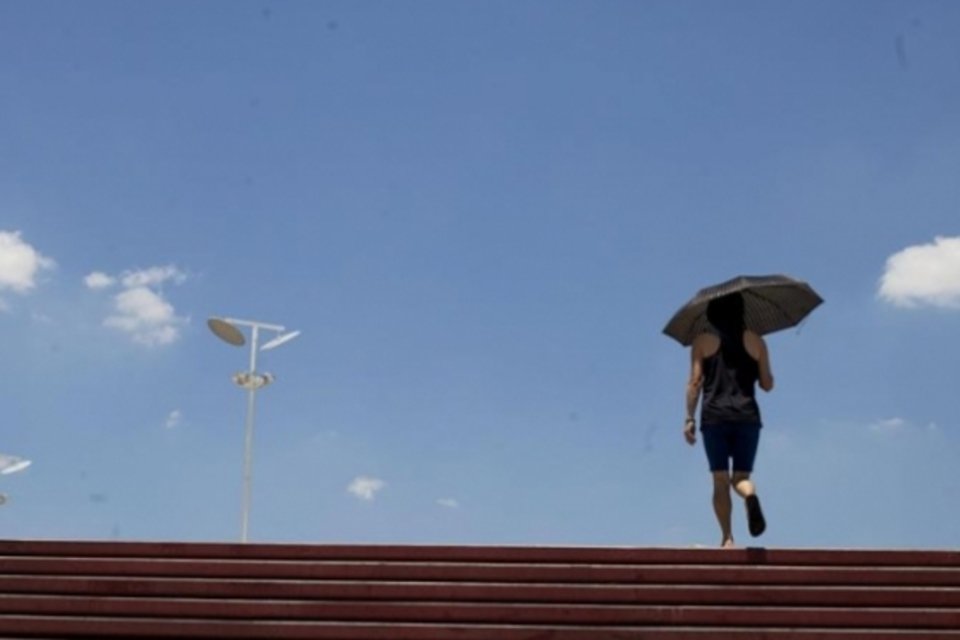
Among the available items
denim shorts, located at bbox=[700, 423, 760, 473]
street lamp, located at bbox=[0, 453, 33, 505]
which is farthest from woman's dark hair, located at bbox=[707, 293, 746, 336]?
street lamp, located at bbox=[0, 453, 33, 505]

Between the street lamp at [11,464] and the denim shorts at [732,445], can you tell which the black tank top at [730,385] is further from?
the street lamp at [11,464]

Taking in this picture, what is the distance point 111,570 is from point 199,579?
62cm

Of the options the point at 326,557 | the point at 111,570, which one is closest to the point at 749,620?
the point at 326,557

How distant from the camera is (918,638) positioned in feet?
23.5

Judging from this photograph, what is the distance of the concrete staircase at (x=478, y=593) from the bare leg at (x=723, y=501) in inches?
31.9

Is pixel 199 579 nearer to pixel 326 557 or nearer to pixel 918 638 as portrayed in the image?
pixel 326 557

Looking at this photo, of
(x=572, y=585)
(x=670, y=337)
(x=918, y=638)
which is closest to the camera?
(x=918, y=638)

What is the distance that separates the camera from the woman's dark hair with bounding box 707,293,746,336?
9000 mm

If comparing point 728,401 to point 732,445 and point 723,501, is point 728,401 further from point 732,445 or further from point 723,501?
point 723,501

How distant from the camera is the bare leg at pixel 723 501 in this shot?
28.5 ft

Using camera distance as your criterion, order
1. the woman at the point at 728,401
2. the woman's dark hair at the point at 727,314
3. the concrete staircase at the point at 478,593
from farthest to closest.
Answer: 1. the woman's dark hair at the point at 727,314
2. the woman at the point at 728,401
3. the concrete staircase at the point at 478,593

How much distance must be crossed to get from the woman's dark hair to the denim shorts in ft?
2.37

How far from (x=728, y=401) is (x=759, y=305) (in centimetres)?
116

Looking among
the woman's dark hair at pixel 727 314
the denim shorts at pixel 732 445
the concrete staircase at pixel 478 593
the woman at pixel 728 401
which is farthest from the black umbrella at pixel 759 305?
the concrete staircase at pixel 478 593
